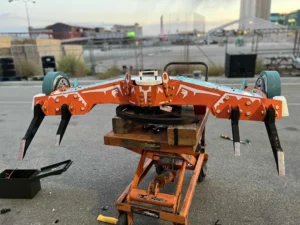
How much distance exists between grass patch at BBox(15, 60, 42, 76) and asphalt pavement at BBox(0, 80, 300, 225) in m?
10.3

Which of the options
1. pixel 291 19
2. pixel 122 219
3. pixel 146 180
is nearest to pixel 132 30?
pixel 291 19

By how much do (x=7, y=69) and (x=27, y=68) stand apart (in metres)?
1.05

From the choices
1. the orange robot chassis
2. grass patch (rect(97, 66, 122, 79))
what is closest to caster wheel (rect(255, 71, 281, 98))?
the orange robot chassis

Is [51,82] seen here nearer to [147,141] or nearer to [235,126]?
[147,141]

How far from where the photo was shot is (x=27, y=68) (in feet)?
51.1

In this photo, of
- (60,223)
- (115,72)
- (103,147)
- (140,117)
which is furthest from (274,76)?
(115,72)

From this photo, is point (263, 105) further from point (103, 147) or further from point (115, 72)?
point (115, 72)

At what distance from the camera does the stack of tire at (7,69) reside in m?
14.9

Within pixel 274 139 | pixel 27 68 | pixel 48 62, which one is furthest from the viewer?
pixel 27 68

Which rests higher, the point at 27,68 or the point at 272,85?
the point at 272,85

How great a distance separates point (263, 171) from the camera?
4.16m

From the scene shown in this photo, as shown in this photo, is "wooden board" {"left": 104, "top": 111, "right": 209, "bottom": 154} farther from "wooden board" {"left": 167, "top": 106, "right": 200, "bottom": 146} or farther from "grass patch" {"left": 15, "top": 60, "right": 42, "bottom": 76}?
A: "grass patch" {"left": 15, "top": 60, "right": 42, "bottom": 76}

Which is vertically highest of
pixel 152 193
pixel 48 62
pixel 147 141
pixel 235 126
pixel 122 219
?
pixel 235 126

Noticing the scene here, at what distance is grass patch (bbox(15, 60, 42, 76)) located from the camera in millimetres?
15609
